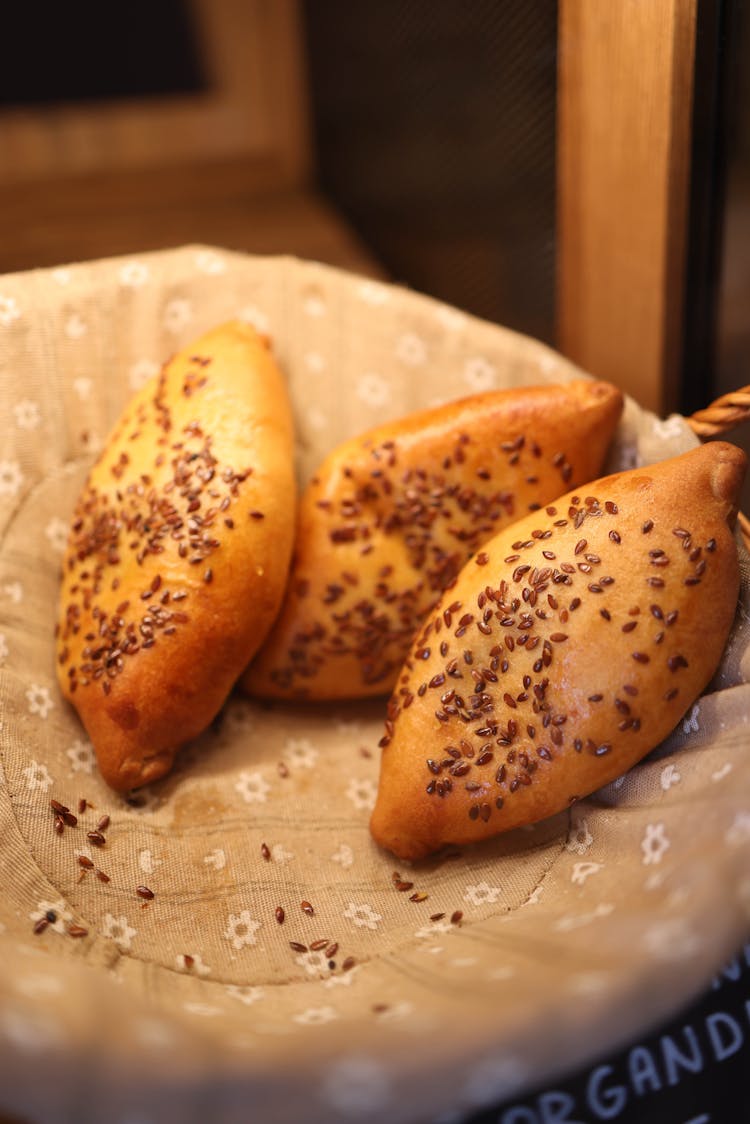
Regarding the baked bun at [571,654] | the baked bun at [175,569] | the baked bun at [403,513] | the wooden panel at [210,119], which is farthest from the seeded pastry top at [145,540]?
the wooden panel at [210,119]

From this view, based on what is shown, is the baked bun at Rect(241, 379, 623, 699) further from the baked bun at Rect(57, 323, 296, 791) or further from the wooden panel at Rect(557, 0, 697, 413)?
the wooden panel at Rect(557, 0, 697, 413)

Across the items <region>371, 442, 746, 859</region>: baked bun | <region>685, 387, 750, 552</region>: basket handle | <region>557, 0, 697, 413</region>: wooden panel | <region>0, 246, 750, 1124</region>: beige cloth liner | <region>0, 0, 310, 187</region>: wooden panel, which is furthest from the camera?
<region>0, 0, 310, 187</region>: wooden panel

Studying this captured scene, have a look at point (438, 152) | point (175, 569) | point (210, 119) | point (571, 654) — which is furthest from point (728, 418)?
point (210, 119)

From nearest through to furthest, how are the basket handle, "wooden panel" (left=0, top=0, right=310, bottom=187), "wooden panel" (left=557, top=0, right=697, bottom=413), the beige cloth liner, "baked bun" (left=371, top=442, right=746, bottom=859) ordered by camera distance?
the beige cloth liner, "baked bun" (left=371, top=442, right=746, bottom=859), the basket handle, "wooden panel" (left=557, top=0, right=697, bottom=413), "wooden panel" (left=0, top=0, right=310, bottom=187)

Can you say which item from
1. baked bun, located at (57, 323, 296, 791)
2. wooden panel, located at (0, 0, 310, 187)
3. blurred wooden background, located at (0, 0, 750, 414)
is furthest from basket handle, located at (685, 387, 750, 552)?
wooden panel, located at (0, 0, 310, 187)

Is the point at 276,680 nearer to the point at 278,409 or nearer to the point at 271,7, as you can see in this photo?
the point at 278,409

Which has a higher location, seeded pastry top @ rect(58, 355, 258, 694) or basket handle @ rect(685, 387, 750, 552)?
basket handle @ rect(685, 387, 750, 552)

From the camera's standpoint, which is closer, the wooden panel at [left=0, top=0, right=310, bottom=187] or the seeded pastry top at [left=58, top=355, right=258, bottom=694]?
the seeded pastry top at [left=58, top=355, right=258, bottom=694]
